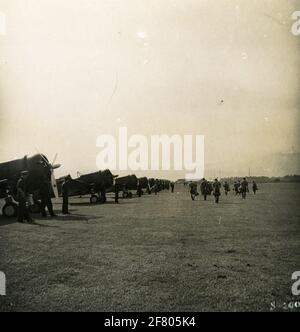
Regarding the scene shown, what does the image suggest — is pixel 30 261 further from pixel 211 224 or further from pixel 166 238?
pixel 211 224

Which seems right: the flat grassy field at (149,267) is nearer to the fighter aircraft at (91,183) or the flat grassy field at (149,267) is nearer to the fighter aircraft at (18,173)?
the fighter aircraft at (18,173)

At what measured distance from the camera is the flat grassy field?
17.9ft

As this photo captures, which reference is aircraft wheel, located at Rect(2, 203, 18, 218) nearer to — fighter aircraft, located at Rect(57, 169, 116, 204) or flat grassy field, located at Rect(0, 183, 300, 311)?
flat grassy field, located at Rect(0, 183, 300, 311)

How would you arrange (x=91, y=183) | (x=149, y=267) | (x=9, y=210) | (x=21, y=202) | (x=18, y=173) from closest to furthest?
1. (x=149, y=267)
2. (x=21, y=202)
3. (x=9, y=210)
4. (x=18, y=173)
5. (x=91, y=183)

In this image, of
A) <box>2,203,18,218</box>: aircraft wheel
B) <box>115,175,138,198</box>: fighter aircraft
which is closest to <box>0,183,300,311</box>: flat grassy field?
<box>2,203,18,218</box>: aircraft wheel

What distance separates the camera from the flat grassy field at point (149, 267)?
546 centimetres

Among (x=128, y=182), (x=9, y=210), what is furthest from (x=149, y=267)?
(x=128, y=182)

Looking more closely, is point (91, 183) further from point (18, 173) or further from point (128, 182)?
point (18, 173)

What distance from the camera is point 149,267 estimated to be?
24.3ft

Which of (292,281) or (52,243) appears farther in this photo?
(52,243)
